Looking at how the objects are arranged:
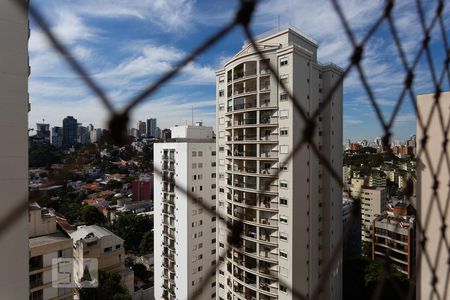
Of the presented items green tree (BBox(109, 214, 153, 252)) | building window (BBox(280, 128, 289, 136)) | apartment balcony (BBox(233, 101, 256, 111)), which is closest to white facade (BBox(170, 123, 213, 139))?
apartment balcony (BBox(233, 101, 256, 111))

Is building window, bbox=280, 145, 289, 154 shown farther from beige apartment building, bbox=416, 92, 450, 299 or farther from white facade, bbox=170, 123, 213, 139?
beige apartment building, bbox=416, 92, 450, 299

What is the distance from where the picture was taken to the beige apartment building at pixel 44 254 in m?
3.69

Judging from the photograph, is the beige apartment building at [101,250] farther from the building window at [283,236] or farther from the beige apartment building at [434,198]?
the beige apartment building at [434,198]

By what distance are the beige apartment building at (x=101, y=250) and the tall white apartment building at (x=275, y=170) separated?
8.37 feet

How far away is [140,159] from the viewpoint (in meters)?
0.40

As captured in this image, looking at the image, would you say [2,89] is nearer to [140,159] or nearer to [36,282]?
[140,159]

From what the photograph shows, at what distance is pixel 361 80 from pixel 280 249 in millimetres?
4787

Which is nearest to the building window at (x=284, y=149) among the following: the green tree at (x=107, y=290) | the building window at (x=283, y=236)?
the building window at (x=283, y=236)

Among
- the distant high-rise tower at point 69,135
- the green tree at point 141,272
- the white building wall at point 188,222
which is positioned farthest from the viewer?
the green tree at point 141,272

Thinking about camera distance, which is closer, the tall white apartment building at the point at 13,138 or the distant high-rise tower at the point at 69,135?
the distant high-rise tower at the point at 69,135

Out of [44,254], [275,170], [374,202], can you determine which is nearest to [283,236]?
[275,170]

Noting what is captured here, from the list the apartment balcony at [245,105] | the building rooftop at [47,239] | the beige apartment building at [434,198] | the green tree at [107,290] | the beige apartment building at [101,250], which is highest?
the apartment balcony at [245,105]

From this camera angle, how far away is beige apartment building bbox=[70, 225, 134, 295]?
5566 millimetres

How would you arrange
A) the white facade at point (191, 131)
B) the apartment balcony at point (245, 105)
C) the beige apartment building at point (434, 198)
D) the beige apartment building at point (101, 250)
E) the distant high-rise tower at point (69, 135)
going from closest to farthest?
the distant high-rise tower at point (69, 135)
the beige apartment building at point (434, 198)
the apartment balcony at point (245, 105)
the beige apartment building at point (101, 250)
the white facade at point (191, 131)
